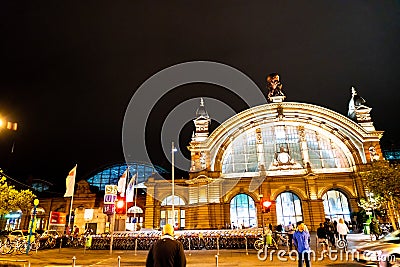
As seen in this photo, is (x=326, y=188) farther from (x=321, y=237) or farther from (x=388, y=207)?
(x=321, y=237)

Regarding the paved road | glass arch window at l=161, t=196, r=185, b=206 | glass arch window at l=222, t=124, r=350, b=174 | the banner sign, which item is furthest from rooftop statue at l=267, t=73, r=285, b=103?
the banner sign

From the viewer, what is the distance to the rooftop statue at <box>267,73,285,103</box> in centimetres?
4381

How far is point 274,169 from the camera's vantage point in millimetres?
40781

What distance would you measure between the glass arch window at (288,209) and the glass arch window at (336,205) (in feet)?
11.8

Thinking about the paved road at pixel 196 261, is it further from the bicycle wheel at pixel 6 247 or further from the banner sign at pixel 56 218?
the banner sign at pixel 56 218

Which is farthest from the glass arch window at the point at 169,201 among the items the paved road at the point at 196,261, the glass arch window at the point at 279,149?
the paved road at the point at 196,261

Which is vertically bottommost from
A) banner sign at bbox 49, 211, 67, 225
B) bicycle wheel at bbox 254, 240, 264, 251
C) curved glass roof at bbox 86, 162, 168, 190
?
bicycle wheel at bbox 254, 240, 264, 251

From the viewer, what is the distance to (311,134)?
42781 millimetres

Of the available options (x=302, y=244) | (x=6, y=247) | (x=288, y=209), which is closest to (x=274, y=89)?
(x=288, y=209)

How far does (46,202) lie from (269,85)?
142 feet

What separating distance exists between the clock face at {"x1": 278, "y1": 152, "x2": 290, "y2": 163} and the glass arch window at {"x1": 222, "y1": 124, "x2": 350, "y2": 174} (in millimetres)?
640

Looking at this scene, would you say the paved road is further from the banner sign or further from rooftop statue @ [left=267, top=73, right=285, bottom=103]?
rooftop statue @ [left=267, top=73, right=285, bottom=103]

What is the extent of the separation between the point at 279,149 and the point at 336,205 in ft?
34.2

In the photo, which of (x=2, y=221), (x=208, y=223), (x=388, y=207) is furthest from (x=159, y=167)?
(x=388, y=207)
